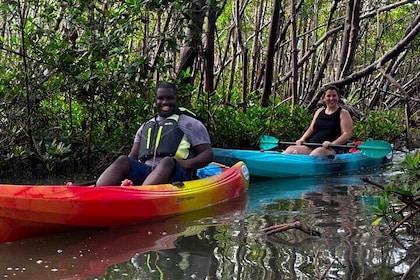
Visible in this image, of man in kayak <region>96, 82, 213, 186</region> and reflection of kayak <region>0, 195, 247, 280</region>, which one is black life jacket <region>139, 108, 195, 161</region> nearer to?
man in kayak <region>96, 82, 213, 186</region>

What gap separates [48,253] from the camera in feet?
12.5

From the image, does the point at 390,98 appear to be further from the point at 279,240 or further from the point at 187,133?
the point at 279,240

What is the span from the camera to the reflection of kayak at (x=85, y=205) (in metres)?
3.92

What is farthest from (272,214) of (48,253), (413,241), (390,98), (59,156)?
(390,98)

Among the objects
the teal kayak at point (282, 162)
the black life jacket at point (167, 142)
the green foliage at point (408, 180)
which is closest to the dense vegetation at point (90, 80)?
the teal kayak at point (282, 162)

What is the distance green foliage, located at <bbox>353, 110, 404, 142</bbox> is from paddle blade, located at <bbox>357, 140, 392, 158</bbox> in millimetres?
2195

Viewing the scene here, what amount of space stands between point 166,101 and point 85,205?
5.08 feet

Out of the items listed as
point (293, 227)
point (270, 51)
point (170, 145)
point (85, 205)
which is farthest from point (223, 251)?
point (270, 51)

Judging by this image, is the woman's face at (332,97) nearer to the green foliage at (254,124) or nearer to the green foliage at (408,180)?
the green foliage at (254,124)

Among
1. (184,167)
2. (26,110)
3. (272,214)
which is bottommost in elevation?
(272,214)

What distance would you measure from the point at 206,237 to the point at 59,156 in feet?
10.3

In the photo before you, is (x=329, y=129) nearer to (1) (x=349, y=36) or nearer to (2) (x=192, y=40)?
(2) (x=192, y=40)

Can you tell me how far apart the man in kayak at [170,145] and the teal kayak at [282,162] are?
6.15 feet

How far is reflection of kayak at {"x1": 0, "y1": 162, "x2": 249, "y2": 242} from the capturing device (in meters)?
3.92
